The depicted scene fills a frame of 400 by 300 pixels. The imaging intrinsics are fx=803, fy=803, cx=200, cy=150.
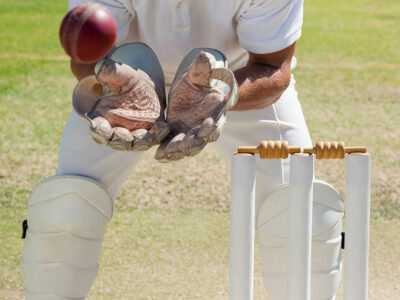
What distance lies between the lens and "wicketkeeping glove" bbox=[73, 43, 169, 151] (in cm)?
174

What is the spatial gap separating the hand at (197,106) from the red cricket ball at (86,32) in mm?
205

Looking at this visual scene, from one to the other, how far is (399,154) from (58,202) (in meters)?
2.82

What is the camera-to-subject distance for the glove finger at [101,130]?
172 cm

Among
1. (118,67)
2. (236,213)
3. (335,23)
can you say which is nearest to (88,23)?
(118,67)

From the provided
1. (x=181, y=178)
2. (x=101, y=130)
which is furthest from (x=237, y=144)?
(x=181, y=178)

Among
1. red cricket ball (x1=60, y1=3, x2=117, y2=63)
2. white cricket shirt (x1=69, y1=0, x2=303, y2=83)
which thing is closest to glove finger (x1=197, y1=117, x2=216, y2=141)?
red cricket ball (x1=60, y1=3, x2=117, y2=63)

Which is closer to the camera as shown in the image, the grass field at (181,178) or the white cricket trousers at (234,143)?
the white cricket trousers at (234,143)

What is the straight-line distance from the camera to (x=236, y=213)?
174cm

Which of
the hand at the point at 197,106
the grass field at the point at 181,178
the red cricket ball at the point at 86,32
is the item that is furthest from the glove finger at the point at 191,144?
the grass field at the point at 181,178

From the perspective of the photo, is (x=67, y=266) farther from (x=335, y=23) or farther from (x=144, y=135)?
(x=335, y=23)

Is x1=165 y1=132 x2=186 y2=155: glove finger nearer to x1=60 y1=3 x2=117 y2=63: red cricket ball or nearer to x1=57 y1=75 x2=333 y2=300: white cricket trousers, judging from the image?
x1=60 y1=3 x2=117 y2=63: red cricket ball

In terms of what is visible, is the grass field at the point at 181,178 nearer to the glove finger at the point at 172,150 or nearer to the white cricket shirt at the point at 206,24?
the white cricket shirt at the point at 206,24

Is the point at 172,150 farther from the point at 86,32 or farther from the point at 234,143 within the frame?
the point at 234,143

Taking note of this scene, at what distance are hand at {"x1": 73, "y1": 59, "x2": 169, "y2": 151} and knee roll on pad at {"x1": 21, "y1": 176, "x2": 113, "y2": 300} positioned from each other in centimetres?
28
